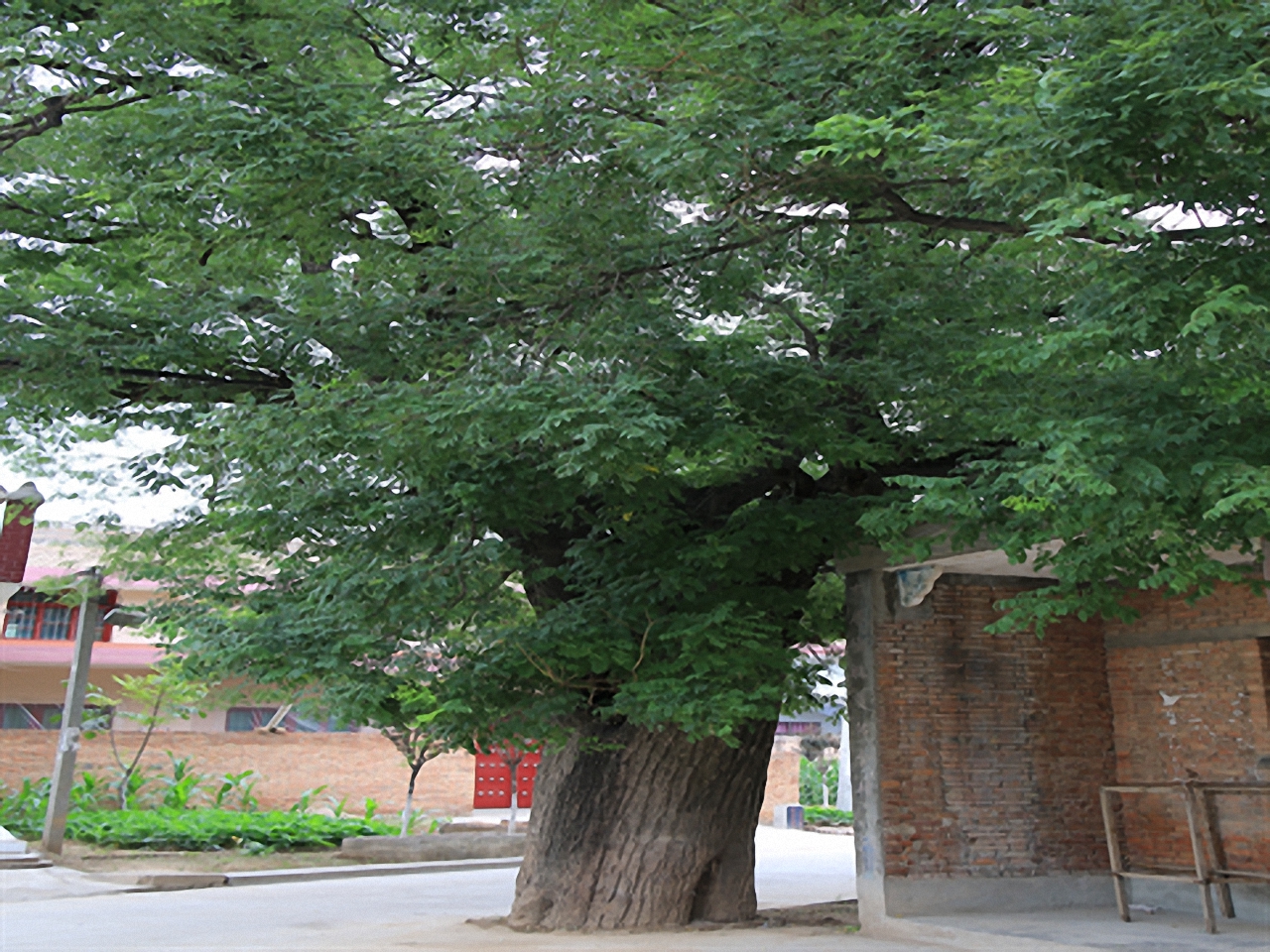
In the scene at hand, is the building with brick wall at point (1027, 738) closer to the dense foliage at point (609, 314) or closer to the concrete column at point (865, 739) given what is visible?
the concrete column at point (865, 739)

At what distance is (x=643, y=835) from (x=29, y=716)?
20555 millimetres

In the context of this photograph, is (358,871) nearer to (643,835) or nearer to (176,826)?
(176,826)

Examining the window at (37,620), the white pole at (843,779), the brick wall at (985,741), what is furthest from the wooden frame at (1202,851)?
the window at (37,620)

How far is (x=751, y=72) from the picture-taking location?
279 inches

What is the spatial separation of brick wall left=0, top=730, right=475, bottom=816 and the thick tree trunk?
14614mm

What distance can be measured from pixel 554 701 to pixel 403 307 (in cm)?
322

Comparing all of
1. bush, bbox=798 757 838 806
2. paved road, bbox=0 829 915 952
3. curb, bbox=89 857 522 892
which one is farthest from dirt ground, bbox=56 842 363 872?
bush, bbox=798 757 838 806

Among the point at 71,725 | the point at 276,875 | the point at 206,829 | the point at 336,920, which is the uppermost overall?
the point at 71,725

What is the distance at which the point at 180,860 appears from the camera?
17.0 m

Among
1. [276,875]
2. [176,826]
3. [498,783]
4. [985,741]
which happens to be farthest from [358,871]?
[985,741]

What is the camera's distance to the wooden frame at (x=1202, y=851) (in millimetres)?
8906

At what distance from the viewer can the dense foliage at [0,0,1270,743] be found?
20.6 ft

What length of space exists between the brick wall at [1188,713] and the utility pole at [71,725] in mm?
12714

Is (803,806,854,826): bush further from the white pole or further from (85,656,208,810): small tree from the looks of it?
(85,656,208,810): small tree
